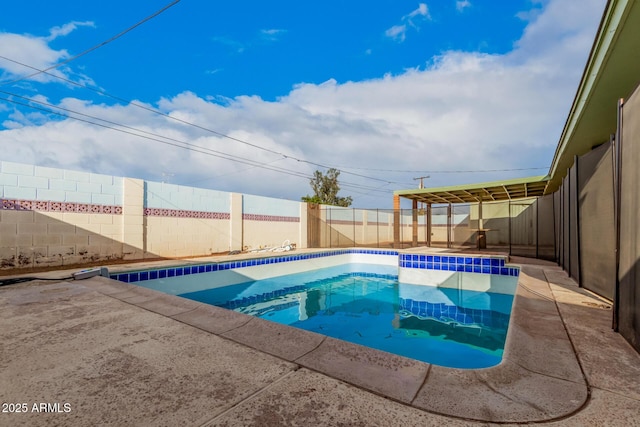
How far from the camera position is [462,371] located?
1.52 m

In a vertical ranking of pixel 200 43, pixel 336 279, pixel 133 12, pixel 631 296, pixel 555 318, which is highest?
pixel 200 43

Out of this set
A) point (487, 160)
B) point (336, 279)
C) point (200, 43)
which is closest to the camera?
point (336, 279)

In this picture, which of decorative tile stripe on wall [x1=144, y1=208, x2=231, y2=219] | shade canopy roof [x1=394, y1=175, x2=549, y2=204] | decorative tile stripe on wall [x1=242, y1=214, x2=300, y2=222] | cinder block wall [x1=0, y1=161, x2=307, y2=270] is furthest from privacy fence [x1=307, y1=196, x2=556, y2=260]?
decorative tile stripe on wall [x1=144, y1=208, x2=231, y2=219]

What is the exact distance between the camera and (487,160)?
2331 centimetres

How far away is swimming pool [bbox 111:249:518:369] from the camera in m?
3.70

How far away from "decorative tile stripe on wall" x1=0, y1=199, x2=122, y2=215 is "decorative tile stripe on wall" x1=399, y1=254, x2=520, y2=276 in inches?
307

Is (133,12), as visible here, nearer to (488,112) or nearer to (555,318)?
(555,318)

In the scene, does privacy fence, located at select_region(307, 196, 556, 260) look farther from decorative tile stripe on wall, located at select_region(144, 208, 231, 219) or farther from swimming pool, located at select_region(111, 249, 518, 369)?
decorative tile stripe on wall, located at select_region(144, 208, 231, 219)

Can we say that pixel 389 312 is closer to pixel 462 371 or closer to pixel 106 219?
pixel 462 371

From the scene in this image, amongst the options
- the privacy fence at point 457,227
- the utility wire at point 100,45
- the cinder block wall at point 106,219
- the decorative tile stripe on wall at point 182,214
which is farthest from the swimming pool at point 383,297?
the utility wire at point 100,45

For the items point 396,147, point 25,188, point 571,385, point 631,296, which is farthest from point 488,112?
point 25,188

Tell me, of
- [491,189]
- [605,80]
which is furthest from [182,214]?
[491,189]

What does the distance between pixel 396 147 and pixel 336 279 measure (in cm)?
1571

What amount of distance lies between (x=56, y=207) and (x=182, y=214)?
2962 millimetres
